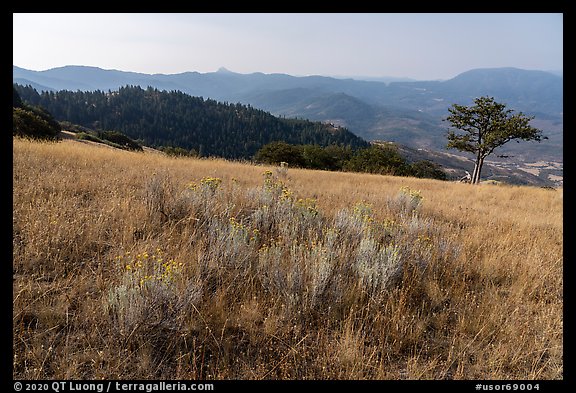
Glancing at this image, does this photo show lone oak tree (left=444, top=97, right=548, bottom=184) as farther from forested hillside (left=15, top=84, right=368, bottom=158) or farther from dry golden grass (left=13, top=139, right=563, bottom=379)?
forested hillside (left=15, top=84, right=368, bottom=158)

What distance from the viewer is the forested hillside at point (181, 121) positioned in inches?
5153

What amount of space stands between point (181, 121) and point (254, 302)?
16153 cm

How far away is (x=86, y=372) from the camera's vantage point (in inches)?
90.4

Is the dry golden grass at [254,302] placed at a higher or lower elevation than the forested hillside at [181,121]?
lower

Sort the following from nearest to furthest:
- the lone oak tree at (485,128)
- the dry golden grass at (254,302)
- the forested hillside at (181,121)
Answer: the dry golden grass at (254,302), the lone oak tree at (485,128), the forested hillside at (181,121)

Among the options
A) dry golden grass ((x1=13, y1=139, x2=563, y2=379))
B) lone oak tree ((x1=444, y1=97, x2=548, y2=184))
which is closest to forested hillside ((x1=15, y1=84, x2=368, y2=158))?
lone oak tree ((x1=444, y1=97, x2=548, y2=184))

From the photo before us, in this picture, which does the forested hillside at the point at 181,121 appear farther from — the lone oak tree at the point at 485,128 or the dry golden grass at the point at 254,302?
the dry golden grass at the point at 254,302

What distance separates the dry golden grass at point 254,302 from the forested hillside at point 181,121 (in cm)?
11785

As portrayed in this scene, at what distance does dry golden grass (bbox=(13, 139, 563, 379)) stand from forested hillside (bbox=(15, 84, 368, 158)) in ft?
387

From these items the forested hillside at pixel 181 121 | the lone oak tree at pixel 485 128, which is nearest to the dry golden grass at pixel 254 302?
the lone oak tree at pixel 485 128

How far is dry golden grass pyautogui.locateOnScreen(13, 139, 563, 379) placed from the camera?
2484 mm

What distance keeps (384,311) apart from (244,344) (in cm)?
145
